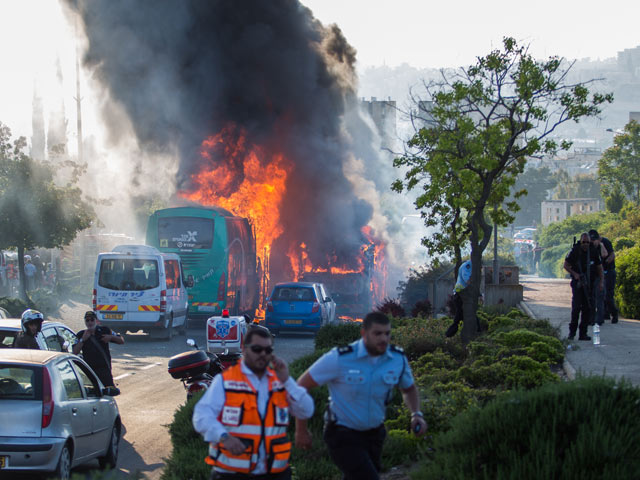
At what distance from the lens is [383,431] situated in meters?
5.62

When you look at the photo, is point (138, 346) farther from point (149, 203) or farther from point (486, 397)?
point (149, 203)

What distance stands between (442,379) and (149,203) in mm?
50080

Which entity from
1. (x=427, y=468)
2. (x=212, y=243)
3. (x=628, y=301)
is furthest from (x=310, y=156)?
(x=427, y=468)

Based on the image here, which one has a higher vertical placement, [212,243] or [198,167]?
[198,167]

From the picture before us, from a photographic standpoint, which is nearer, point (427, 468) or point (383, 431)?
point (383, 431)

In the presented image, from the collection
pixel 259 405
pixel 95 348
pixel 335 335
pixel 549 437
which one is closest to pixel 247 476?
pixel 259 405

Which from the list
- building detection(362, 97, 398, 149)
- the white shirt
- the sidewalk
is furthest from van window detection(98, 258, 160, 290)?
building detection(362, 97, 398, 149)

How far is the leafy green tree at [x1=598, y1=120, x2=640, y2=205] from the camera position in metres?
47.6

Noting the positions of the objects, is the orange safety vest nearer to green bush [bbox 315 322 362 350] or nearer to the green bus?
green bush [bbox 315 322 362 350]

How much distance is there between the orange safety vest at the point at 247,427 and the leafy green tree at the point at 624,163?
44.9 m

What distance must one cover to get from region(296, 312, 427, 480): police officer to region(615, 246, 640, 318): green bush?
1460cm

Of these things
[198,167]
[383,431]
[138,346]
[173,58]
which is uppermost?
[173,58]

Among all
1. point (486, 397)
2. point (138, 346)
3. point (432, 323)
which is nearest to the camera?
point (486, 397)

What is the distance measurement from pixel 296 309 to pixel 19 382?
52.1 ft
